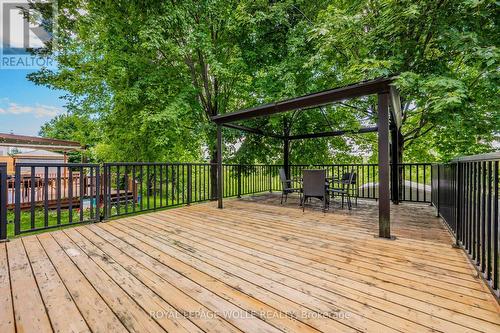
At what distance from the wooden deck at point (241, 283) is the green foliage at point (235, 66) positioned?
3.61m

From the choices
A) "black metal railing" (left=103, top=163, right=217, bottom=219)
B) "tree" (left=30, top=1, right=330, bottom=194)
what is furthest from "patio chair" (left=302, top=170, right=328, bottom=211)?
"tree" (left=30, top=1, right=330, bottom=194)

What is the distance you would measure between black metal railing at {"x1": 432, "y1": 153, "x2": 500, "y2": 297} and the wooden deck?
0.14 m

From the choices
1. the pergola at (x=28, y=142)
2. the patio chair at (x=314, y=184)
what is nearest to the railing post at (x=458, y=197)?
the patio chair at (x=314, y=184)

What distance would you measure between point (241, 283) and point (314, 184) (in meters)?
3.10

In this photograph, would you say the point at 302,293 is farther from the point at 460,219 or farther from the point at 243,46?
the point at 243,46

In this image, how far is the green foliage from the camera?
15.8ft

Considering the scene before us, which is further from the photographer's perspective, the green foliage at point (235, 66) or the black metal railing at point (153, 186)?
the green foliage at point (235, 66)

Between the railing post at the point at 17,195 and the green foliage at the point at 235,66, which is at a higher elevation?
the green foliage at the point at 235,66

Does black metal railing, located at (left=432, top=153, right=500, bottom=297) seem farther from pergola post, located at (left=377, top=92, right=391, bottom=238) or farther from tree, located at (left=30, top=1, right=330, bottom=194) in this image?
tree, located at (left=30, top=1, right=330, bottom=194)

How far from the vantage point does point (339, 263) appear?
2068 millimetres

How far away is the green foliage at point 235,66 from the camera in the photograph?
4812mm

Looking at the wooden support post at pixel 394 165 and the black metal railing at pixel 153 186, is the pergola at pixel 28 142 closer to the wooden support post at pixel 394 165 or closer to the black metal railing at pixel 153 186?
the black metal railing at pixel 153 186

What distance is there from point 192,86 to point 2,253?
232 inches

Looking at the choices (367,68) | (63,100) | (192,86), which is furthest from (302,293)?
(63,100)
